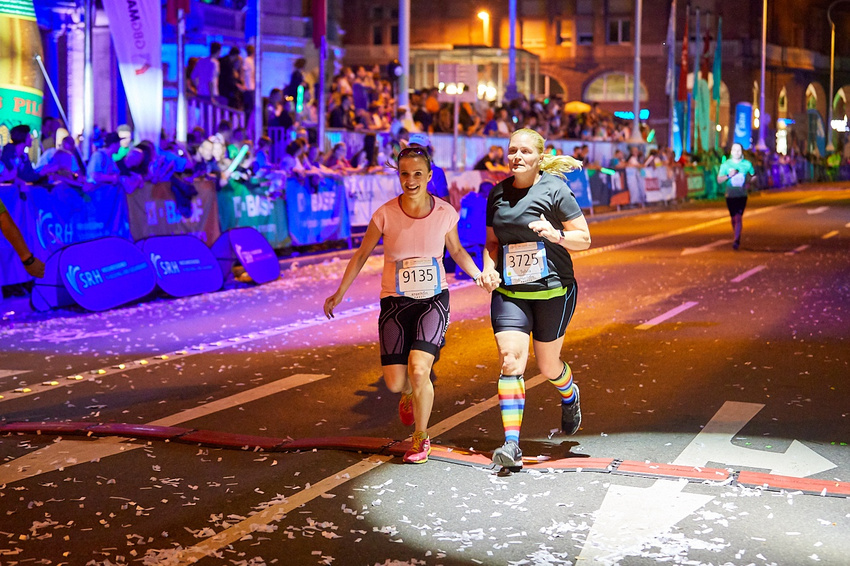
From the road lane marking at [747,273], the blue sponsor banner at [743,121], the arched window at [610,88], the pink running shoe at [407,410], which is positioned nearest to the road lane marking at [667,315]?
the road lane marking at [747,273]

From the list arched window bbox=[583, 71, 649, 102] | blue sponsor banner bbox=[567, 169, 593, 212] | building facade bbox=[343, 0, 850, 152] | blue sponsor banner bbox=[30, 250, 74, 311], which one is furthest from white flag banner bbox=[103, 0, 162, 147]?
arched window bbox=[583, 71, 649, 102]

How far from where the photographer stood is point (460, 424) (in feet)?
25.5

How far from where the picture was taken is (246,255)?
1644 cm

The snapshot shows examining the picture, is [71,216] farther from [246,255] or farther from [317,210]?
[317,210]

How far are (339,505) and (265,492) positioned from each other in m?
0.47

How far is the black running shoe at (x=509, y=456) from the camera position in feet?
20.9

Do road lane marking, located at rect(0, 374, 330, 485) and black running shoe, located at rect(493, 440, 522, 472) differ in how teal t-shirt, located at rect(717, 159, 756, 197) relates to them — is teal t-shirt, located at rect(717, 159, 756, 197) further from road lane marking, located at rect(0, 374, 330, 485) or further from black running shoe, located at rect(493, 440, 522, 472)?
black running shoe, located at rect(493, 440, 522, 472)

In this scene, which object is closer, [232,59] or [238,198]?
[238,198]

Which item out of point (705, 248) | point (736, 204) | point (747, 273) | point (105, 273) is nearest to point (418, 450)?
point (105, 273)

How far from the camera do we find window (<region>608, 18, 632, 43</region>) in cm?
7806

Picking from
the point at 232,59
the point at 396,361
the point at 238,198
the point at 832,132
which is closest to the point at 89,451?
the point at 396,361

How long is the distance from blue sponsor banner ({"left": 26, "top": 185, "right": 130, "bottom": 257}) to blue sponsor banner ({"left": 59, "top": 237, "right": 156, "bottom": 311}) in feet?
1.53

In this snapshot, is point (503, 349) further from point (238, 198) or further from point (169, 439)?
point (238, 198)

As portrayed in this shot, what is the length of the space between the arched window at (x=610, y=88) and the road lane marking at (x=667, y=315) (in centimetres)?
6586
